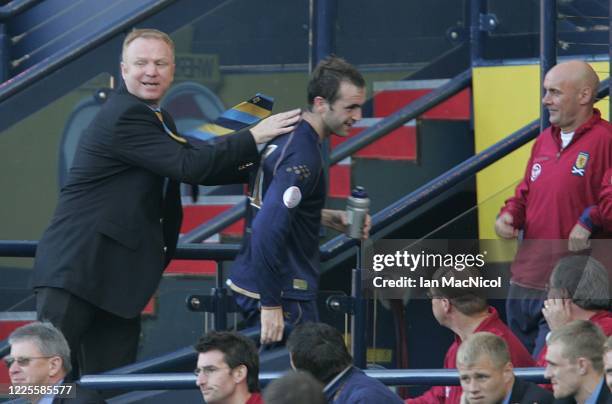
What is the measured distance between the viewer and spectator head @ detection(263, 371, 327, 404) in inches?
156

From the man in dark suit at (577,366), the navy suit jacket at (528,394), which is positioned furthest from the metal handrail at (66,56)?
the man in dark suit at (577,366)

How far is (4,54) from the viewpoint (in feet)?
28.9

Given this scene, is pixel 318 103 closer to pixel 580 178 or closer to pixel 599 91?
pixel 580 178

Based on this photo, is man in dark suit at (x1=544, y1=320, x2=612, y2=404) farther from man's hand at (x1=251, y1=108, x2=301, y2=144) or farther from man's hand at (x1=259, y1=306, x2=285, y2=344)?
man's hand at (x1=251, y1=108, x2=301, y2=144)

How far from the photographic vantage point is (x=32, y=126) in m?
7.56

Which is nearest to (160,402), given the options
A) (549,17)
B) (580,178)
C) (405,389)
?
(405,389)

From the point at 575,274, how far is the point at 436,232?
71 centimetres

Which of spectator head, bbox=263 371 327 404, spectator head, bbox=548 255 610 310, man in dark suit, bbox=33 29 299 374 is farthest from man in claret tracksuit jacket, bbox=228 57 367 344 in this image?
spectator head, bbox=263 371 327 404

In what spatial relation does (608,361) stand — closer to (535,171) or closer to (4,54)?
(535,171)

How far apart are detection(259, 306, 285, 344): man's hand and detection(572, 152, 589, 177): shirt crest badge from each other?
1481 mm

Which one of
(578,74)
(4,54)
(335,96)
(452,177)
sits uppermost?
(4,54)

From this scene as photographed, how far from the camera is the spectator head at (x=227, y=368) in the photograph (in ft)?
18.4

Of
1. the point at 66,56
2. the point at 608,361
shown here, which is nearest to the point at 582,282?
the point at 608,361

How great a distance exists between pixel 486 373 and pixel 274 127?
1.19m
